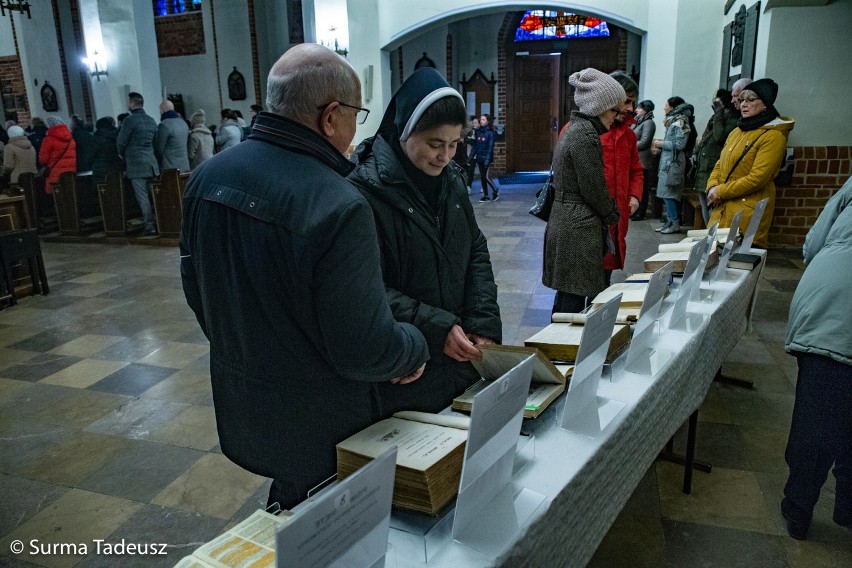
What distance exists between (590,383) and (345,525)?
0.95 meters

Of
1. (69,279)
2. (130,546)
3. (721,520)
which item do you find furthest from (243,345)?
(69,279)

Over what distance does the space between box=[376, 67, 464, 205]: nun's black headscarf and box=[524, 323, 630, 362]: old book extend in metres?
0.56

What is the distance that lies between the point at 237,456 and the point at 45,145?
962 centimetres

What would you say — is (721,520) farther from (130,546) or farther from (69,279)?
(69,279)

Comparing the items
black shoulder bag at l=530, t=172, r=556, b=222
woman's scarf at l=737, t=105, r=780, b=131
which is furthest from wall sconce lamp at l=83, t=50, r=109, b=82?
woman's scarf at l=737, t=105, r=780, b=131

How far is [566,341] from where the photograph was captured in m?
1.97

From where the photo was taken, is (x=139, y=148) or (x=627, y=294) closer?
(x=627, y=294)

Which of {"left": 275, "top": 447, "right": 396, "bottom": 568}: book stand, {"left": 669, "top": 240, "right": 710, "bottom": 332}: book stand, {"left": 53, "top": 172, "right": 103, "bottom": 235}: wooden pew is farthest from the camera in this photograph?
{"left": 53, "top": 172, "right": 103, "bottom": 235}: wooden pew

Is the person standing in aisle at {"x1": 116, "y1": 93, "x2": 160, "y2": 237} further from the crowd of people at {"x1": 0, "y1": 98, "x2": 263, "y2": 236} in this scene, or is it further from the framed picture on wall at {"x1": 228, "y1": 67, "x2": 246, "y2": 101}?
the framed picture on wall at {"x1": 228, "y1": 67, "x2": 246, "y2": 101}

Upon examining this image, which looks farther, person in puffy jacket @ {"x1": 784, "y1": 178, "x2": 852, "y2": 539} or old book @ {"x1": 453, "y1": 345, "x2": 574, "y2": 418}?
person in puffy jacket @ {"x1": 784, "y1": 178, "x2": 852, "y2": 539}

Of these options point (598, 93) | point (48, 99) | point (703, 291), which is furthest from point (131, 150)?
point (48, 99)

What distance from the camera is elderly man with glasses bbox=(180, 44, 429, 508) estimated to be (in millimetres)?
1284

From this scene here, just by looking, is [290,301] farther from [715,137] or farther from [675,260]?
[715,137]

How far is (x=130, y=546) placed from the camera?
7.91ft
